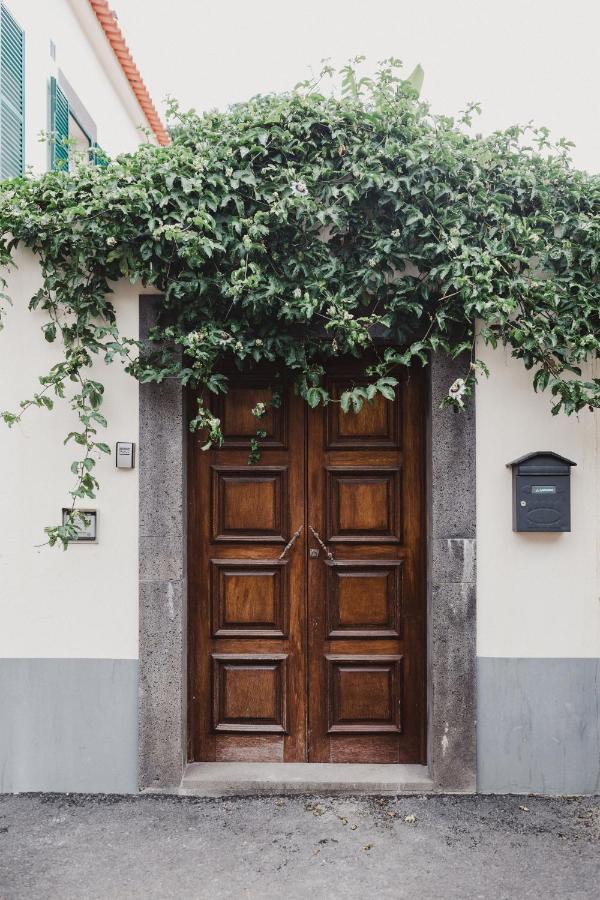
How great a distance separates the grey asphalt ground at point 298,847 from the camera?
303 centimetres

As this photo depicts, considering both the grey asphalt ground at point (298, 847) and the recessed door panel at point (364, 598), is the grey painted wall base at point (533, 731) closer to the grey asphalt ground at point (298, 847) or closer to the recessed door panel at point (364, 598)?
the grey asphalt ground at point (298, 847)

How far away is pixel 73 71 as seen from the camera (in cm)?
677

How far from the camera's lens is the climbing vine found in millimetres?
3666

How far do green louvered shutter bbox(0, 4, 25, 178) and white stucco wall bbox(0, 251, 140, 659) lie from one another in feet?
6.10

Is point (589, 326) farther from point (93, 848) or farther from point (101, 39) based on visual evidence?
point (101, 39)

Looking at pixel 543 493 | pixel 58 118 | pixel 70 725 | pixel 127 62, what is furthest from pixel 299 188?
pixel 127 62

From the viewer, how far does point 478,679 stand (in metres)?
3.91

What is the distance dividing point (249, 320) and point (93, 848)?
285 cm

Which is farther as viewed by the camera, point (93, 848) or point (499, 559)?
point (499, 559)

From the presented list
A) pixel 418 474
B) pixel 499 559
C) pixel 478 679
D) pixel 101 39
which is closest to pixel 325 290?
pixel 418 474

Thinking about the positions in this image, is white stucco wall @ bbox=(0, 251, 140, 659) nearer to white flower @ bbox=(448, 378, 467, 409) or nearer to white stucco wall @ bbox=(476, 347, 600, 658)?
white flower @ bbox=(448, 378, 467, 409)

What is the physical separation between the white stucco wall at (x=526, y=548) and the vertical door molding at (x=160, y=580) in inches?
69.5

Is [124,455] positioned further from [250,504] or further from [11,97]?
[11,97]

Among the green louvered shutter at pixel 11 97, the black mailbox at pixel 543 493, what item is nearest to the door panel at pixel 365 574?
the black mailbox at pixel 543 493
